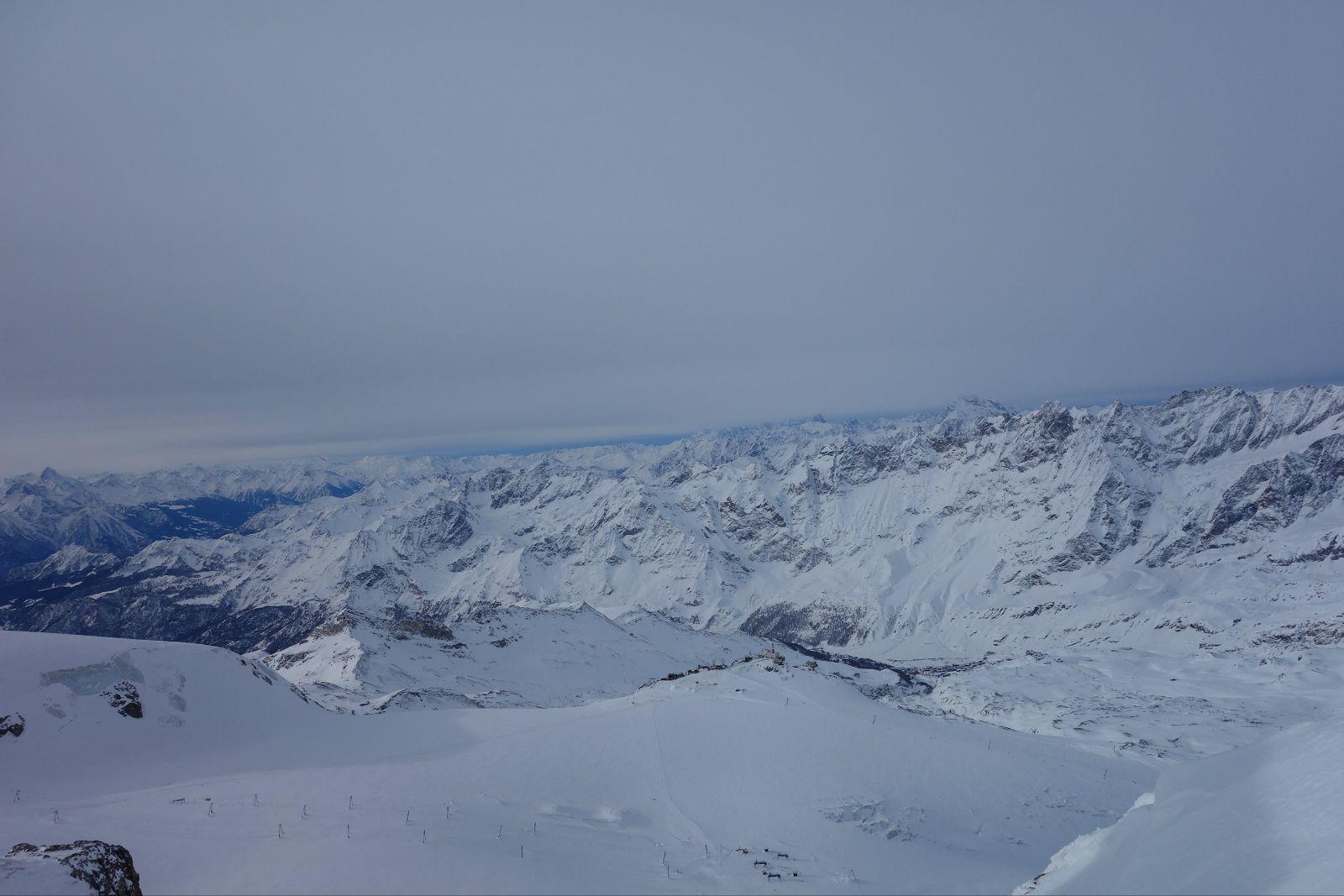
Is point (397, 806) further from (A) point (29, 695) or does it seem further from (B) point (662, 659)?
(B) point (662, 659)

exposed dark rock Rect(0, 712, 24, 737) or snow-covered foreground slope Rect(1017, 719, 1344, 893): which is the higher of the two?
snow-covered foreground slope Rect(1017, 719, 1344, 893)

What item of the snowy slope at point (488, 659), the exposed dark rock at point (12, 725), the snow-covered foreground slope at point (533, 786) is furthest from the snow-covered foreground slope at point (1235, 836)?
the snowy slope at point (488, 659)

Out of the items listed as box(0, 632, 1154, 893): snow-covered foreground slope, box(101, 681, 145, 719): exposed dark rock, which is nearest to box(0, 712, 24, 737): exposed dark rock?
box(0, 632, 1154, 893): snow-covered foreground slope

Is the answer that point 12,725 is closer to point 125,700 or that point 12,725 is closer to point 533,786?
point 125,700

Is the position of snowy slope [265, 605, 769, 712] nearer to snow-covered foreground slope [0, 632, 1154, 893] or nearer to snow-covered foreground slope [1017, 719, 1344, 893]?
snow-covered foreground slope [0, 632, 1154, 893]

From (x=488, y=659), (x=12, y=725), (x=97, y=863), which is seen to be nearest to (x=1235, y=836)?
(x=97, y=863)

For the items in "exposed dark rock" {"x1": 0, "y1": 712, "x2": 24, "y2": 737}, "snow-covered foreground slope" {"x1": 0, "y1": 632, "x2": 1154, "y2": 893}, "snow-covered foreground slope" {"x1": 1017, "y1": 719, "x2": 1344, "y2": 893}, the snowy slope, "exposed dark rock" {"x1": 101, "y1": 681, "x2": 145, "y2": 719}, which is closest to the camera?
"snow-covered foreground slope" {"x1": 1017, "y1": 719, "x2": 1344, "y2": 893}

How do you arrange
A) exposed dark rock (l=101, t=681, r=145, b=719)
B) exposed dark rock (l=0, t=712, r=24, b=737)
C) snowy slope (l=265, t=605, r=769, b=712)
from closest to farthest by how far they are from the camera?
exposed dark rock (l=0, t=712, r=24, b=737) < exposed dark rock (l=101, t=681, r=145, b=719) < snowy slope (l=265, t=605, r=769, b=712)

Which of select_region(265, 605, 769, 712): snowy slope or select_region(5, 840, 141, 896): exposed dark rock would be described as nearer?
select_region(5, 840, 141, 896): exposed dark rock
